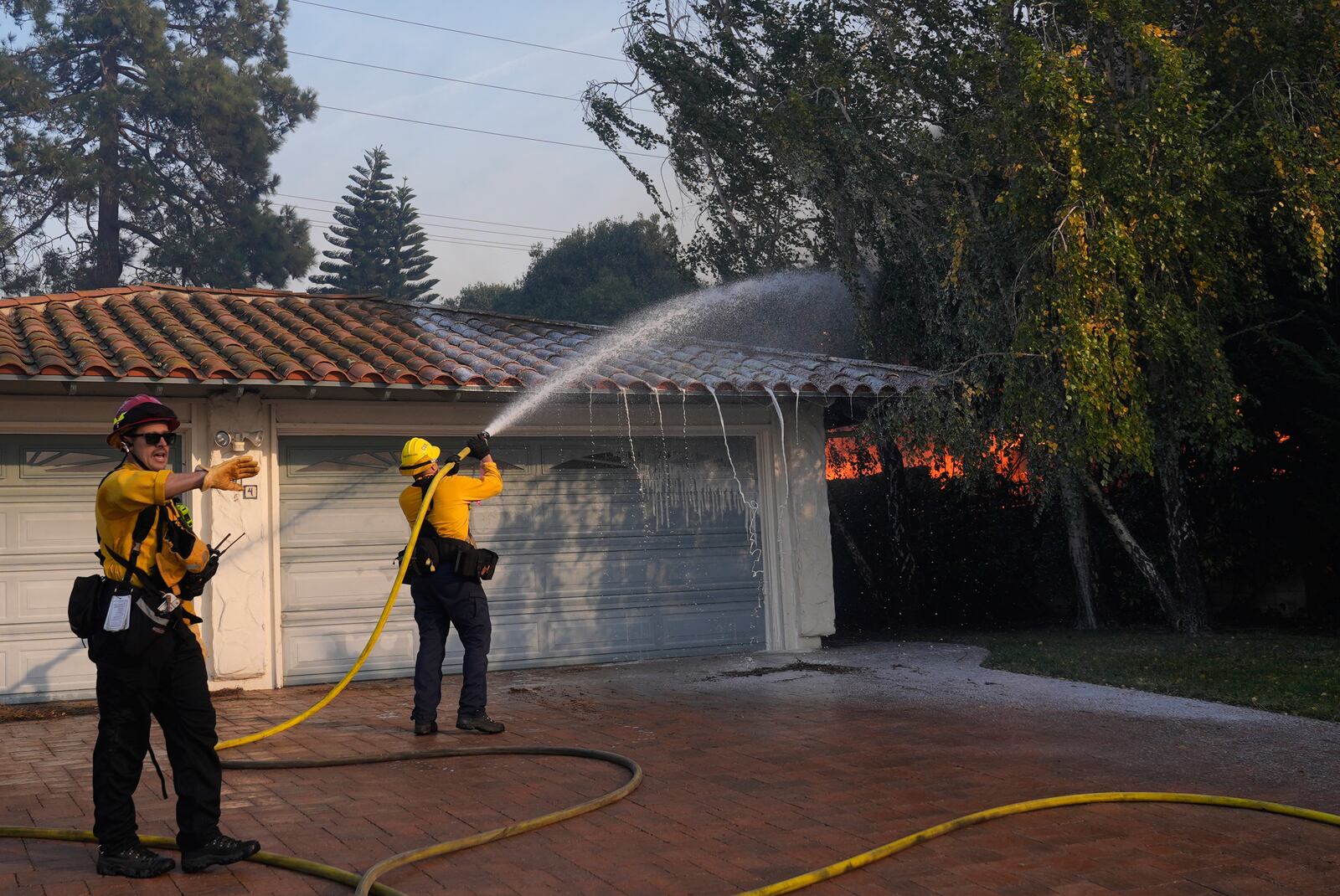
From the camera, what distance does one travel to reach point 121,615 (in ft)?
16.7

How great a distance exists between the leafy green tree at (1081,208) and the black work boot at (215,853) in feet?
24.1

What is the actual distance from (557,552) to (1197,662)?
5.86m

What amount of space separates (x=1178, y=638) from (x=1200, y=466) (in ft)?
7.54

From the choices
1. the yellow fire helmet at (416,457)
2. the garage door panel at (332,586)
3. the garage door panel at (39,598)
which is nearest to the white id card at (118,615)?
the yellow fire helmet at (416,457)

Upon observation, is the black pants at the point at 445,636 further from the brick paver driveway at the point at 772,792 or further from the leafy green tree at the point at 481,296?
the leafy green tree at the point at 481,296

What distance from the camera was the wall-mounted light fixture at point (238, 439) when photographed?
35.2 ft

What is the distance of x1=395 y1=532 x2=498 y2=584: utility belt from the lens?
8219mm

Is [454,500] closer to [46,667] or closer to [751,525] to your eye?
[46,667]

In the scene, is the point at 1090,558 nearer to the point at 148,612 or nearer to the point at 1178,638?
the point at 1178,638

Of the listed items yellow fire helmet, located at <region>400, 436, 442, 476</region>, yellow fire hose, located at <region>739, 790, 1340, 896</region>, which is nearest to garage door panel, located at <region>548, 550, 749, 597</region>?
yellow fire helmet, located at <region>400, 436, 442, 476</region>

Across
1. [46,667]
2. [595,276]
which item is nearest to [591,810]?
[46,667]

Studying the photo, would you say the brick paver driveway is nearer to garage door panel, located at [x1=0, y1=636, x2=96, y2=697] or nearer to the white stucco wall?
the white stucco wall

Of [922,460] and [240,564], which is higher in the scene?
[922,460]

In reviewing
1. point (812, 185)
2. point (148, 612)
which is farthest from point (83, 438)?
point (812, 185)
